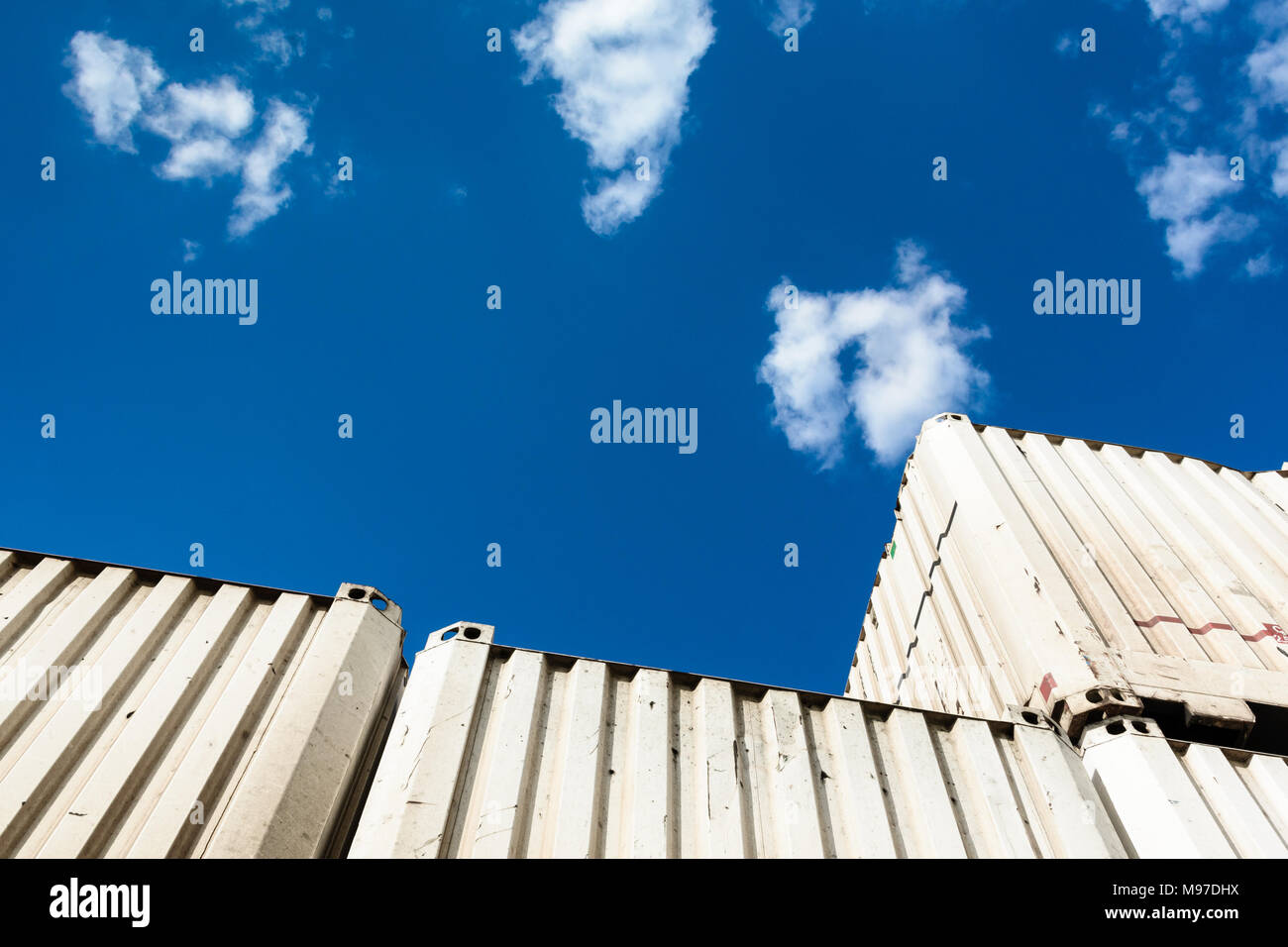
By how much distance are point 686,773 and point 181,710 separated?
284cm

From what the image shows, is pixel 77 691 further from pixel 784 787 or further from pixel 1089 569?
pixel 1089 569

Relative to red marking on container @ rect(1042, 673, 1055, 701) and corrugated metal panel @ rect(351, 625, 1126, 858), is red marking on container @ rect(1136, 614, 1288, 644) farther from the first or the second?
corrugated metal panel @ rect(351, 625, 1126, 858)

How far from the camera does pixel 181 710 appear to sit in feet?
15.0

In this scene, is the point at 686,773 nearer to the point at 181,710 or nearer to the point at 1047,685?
the point at 1047,685

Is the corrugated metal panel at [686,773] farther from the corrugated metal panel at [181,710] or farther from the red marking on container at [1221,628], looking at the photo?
the red marking on container at [1221,628]

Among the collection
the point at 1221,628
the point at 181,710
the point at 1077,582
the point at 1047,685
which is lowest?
the point at 181,710

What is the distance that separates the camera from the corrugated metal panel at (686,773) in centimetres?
405

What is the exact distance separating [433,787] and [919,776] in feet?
8.81

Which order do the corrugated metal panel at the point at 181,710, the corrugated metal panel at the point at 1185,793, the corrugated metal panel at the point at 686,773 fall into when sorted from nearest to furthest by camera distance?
the corrugated metal panel at the point at 181,710 → the corrugated metal panel at the point at 686,773 → the corrugated metal panel at the point at 1185,793

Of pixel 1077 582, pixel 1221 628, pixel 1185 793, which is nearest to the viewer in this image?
pixel 1185 793

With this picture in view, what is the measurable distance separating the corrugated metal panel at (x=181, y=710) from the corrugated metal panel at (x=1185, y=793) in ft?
14.2

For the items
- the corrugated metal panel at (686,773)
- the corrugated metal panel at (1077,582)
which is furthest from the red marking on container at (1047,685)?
the corrugated metal panel at (686,773)

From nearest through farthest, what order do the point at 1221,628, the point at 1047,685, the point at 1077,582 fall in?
the point at 1047,685 < the point at 1221,628 < the point at 1077,582

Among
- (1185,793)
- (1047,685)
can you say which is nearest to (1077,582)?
(1047,685)
